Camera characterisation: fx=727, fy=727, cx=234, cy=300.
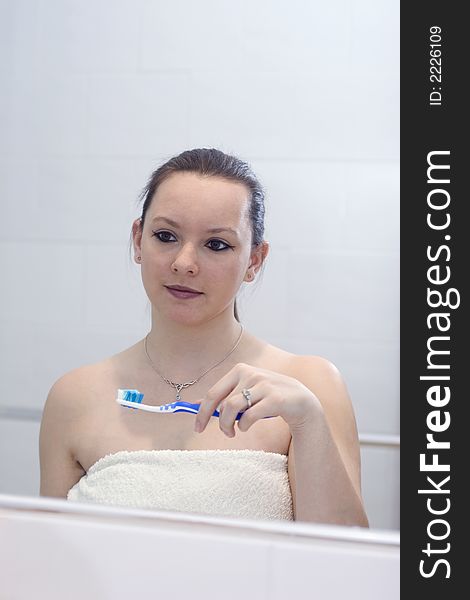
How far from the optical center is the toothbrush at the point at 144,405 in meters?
0.60

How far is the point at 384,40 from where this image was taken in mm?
841

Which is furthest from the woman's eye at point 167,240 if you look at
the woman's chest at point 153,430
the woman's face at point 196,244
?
the woman's chest at point 153,430

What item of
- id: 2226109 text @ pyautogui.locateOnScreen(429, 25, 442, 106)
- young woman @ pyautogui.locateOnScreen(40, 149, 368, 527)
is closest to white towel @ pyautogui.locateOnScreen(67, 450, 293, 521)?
young woman @ pyautogui.locateOnScreen(40, 149, 368, 527)

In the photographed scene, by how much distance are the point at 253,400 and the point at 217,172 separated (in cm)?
25

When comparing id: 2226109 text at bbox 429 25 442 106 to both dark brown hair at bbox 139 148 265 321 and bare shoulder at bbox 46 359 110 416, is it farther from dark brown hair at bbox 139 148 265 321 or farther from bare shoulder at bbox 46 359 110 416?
bare shoulder at bbox 46 359 110 416

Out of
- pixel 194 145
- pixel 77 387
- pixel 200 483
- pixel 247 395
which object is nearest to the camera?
pixel 247 395

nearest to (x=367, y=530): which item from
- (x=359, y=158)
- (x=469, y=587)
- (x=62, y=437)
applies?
(x=469, y=587)

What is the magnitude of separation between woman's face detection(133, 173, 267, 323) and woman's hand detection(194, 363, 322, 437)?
132 mm

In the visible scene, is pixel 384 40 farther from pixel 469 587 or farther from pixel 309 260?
pixel 469 587

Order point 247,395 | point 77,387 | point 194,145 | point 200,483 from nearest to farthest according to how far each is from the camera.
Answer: point 247,395 → point 200,483 → point 77,387 → point 194,145

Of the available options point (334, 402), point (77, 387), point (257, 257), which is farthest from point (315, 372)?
point (77, 387)

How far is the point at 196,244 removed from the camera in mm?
616

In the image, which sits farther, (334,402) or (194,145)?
(194,145)

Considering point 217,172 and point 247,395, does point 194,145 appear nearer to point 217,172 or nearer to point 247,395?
point 217,172
